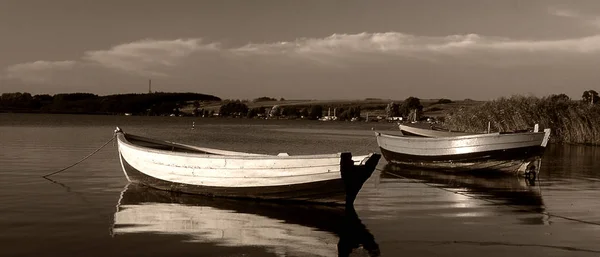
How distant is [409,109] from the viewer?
557 ft

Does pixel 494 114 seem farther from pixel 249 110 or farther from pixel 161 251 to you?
pixel 249 110

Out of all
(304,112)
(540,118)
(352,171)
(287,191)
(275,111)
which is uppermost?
(275,111)

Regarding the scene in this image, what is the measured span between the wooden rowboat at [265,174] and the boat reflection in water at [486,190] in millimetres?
2962

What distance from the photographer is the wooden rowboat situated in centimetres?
1351

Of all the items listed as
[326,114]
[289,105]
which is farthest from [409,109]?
[289,105]

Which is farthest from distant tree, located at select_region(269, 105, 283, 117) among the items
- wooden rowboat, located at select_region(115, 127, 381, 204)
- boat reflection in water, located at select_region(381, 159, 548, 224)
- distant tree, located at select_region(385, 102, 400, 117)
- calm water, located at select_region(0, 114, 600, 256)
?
wooden rowboat, located at select_region(115, 127, 381, 204)

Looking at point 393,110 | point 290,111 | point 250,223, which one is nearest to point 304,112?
point 290,111

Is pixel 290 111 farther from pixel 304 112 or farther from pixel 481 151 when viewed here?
pixel 481 151

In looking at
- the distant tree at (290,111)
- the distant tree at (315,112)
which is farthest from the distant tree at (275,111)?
the distant tree at (315,112)

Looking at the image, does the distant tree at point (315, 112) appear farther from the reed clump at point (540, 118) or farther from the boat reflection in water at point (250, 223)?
the boat reflection in water at point (250, 223)

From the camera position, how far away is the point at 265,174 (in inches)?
559

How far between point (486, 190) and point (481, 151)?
4.72 m

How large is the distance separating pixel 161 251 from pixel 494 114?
39.1m

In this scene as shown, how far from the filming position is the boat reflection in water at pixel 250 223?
10.8m
